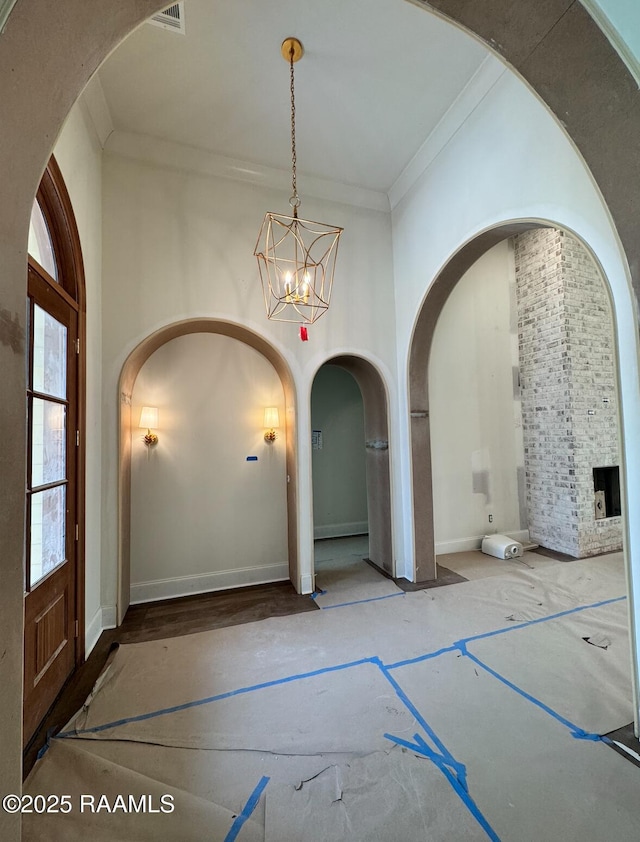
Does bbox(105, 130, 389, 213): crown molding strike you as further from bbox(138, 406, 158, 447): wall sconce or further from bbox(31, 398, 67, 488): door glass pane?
bbox(31, 398, 67, 488): door glass pane

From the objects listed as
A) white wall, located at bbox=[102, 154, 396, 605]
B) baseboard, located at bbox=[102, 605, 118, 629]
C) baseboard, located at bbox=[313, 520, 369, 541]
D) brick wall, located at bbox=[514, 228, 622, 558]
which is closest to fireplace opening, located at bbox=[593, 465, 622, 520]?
brick wall, located at bbox=[514, 228, 622, 558]

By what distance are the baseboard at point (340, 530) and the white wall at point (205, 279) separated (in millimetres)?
2085

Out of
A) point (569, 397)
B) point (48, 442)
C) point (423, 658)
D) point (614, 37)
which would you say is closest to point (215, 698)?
point (423, 658)

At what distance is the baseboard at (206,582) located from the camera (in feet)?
11.3

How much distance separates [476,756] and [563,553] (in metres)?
3.53

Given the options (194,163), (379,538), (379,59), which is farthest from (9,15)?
(379,538)

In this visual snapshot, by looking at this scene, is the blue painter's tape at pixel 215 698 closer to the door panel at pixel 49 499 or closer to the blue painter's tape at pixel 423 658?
the blue painter's tape at pixel 423 658

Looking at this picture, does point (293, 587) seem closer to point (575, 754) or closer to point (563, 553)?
point (575, 754)

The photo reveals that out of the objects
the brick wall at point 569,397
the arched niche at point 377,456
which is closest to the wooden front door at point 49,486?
the arched niche at point 377,456

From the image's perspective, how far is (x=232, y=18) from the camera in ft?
7.59

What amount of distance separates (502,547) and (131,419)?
4.52m

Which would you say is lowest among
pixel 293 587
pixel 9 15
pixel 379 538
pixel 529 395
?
pixel 293 587

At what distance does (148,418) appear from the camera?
11.3ft

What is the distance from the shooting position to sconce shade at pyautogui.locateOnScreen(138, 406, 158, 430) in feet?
11.2
